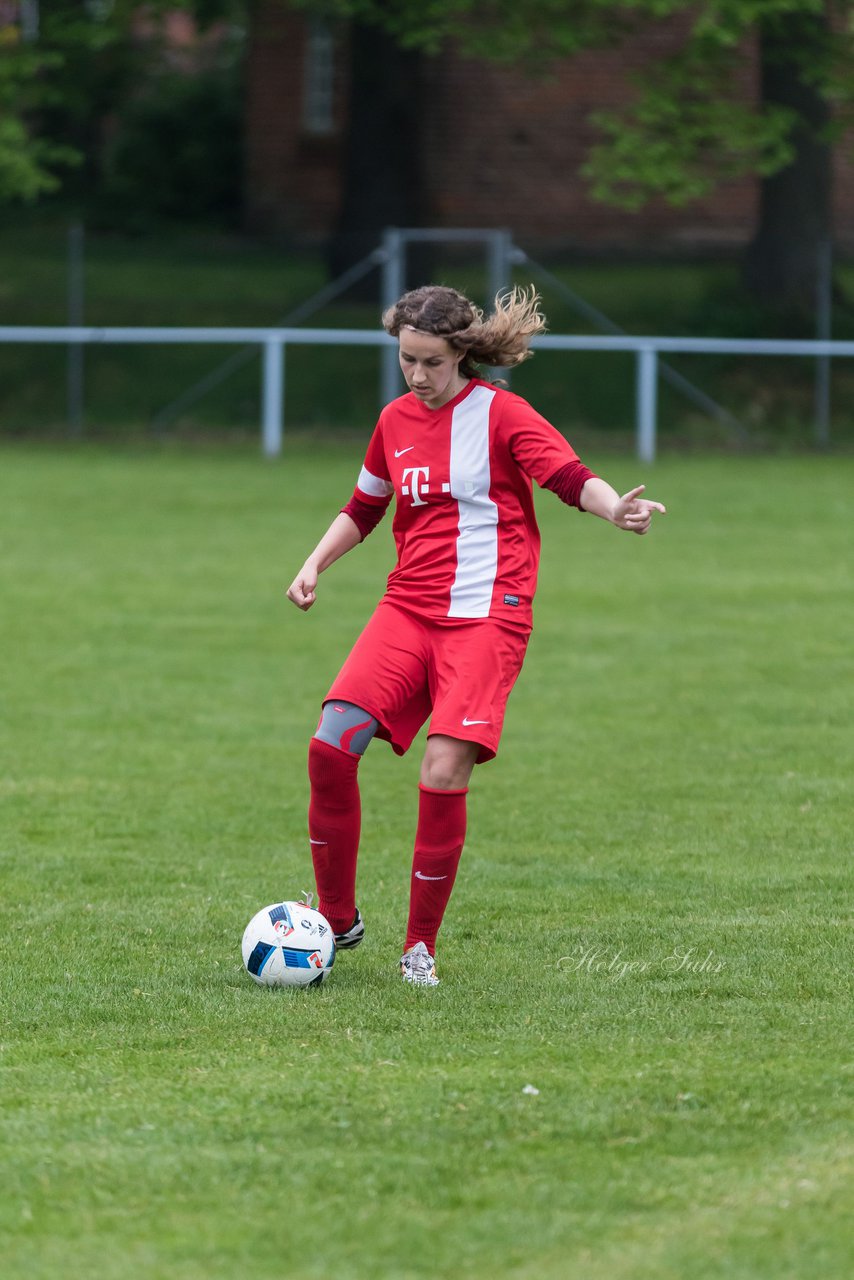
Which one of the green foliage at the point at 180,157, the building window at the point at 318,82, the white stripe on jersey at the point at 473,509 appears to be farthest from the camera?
the green foliage at the point at 180,157

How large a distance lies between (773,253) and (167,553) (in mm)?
12591

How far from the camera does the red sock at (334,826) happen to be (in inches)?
207

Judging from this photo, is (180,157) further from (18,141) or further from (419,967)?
(419,967)

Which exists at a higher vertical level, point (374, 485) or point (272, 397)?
point (374, 485)

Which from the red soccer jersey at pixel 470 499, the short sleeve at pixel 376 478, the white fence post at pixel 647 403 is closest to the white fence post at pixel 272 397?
the white fence post at pixel 647 403

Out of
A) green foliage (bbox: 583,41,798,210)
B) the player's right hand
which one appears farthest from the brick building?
the player's right hand

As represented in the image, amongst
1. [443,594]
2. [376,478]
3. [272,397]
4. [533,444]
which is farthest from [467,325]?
[272,397]

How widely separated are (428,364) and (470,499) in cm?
39

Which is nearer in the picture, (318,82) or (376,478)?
(376,478)

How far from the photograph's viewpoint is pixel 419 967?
17.2 feet

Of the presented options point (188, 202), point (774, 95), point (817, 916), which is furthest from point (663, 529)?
point (188, 202)

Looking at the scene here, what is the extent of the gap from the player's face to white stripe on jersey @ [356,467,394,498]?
1.21ft

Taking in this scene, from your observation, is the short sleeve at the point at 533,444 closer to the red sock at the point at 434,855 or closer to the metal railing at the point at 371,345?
the red sock at the point at 434,855

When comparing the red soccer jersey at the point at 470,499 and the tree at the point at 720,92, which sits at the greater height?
the tree at the point at 720,92
